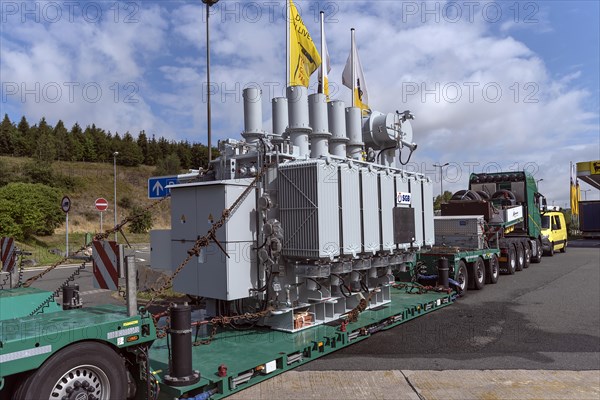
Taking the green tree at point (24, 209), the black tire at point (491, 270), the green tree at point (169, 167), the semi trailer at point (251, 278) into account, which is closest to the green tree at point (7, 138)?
the green tree at point (169, 167)

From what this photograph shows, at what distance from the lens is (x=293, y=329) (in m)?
7.11

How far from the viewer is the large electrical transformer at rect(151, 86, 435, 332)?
6.74m

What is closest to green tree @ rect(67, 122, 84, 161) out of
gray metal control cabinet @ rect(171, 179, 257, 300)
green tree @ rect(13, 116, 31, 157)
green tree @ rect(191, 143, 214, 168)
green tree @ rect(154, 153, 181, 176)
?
green tree @ rect(13, 116, 31, 157)

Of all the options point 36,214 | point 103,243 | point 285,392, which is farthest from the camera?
point 36,214

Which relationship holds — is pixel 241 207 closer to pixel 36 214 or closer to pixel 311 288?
pixel 311 288

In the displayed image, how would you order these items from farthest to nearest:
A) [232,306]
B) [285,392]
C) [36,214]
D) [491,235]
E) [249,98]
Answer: [36,214] < [491,235] < [249,98] < [232,306] < [285,392]

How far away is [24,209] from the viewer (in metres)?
29.6

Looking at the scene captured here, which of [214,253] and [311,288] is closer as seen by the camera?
[214,253]

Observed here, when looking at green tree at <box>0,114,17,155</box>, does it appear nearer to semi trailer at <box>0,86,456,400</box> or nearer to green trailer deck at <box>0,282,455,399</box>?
semi trailer at <box>0,86,456,400</box>

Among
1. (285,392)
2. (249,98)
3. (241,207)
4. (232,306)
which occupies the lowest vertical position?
(285,392)

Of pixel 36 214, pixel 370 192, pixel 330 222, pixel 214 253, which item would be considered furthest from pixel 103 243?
pixel 36 214

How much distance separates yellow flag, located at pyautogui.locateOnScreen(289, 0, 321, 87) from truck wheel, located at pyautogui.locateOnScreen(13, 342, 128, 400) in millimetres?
8033

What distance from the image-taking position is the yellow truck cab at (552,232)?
72.5ft

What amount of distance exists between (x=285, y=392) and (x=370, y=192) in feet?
12.1
